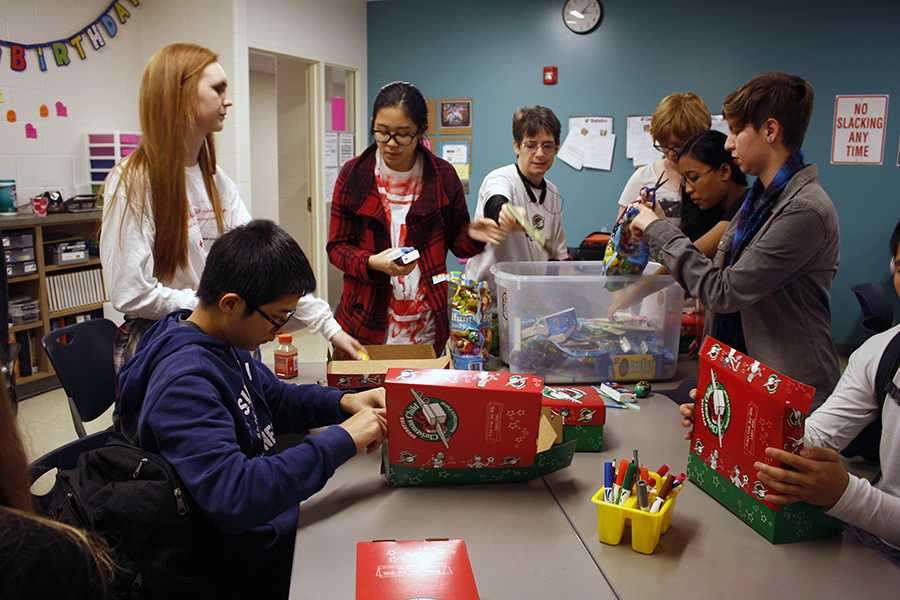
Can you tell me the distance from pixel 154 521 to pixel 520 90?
195 inches

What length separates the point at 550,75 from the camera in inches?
215

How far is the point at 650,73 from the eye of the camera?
5285 mm

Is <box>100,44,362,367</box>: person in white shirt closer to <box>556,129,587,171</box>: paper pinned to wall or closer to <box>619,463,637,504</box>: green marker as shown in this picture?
<box>619,463,637,504</box>: green marker

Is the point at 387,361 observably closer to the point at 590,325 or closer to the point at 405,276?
the point at 405,276

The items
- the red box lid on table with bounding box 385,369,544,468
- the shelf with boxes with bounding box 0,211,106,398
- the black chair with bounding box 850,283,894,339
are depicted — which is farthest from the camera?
the shelf with boxes with bounding box 0,211,106,398

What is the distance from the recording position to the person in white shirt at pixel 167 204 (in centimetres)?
182

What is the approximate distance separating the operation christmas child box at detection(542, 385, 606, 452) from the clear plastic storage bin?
0.38 metres

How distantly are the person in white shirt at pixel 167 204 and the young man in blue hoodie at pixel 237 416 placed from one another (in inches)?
14.9

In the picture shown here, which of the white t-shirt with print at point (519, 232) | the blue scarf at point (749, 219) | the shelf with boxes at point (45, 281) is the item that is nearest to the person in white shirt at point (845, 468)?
the blue scarf at point (749, 219)

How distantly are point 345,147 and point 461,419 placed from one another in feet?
15.7

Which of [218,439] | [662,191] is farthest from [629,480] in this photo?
[662,191]

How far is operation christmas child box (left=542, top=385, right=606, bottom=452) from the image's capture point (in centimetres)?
158

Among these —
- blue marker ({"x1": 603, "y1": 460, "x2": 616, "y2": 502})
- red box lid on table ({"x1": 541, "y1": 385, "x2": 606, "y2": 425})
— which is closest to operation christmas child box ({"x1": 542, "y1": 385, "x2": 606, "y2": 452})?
red box lid on table ({"x1": 541, "y1": 385, "x2": 606, "y2": 425})

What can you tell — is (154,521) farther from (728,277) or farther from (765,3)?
(765,3)
